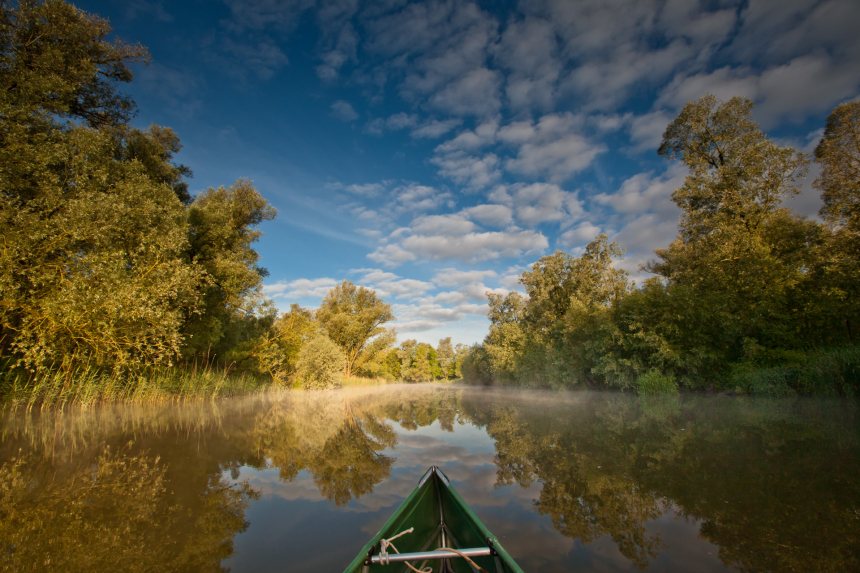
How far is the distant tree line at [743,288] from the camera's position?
14.6 m

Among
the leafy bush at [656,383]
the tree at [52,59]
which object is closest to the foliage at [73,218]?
the tree at [52,59]

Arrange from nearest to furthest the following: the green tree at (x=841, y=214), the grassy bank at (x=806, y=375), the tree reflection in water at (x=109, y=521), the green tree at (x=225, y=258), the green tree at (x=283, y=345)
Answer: the tree reflection in water at (x=109, y=521)
the grassy bank at (x=806, y=375)
the green tree at (x=841, y=214)
the green tree at (x=225, y=258)
the green tree at (x=283, y=345)

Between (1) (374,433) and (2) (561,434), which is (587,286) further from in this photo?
(1) (374,433)

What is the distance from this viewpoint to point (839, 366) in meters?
13.3

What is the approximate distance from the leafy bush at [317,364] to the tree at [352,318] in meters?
14.9

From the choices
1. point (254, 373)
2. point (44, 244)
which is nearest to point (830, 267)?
point (44, 244)

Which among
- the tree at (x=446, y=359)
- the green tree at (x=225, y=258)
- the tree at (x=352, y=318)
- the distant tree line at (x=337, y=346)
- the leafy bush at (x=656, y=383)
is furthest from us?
the tree at (x=446, y=359)

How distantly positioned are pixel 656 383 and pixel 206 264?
83.3 ft

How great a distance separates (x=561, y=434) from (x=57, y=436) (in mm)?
13631

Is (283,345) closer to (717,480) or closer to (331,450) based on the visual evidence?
(331,450)

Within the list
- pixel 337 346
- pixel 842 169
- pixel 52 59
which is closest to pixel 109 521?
pixel 52 59

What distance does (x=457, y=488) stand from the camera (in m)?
6.48

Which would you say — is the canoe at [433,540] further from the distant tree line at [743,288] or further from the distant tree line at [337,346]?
the distant tree line at [337,346]

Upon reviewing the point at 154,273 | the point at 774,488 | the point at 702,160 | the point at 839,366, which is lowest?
the point at 774,488
